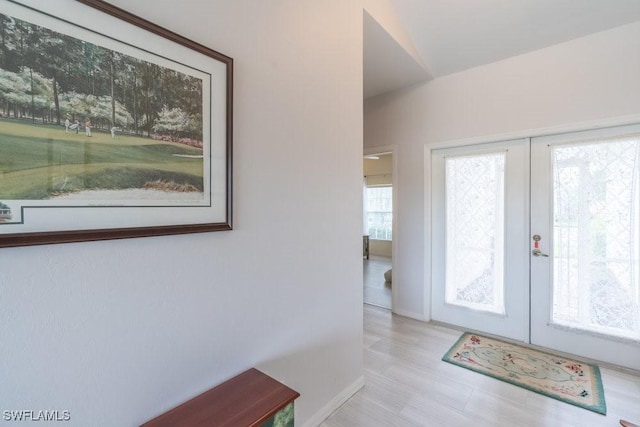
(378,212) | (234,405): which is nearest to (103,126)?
(234,405)

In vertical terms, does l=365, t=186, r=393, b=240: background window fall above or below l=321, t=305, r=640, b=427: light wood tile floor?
above

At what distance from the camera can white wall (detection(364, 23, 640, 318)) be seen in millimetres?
A: 2312

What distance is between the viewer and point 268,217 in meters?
1.46

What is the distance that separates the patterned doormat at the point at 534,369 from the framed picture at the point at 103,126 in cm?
247

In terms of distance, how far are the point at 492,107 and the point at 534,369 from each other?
2.39 meters

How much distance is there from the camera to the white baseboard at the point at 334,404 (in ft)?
5.71

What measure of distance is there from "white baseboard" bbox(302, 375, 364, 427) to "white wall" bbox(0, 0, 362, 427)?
0.04 m

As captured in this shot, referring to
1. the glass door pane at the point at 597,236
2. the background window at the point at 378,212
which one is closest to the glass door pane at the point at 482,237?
the glass door pane at the point at 597,236

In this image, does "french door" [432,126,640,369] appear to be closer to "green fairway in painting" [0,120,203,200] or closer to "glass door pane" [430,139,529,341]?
"glass door pane" [430,139,529,341]

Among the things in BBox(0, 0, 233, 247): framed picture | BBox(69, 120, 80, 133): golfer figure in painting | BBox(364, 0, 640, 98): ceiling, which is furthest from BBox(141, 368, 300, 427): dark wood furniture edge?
BBox(364, 0, 640, 98): ceiling

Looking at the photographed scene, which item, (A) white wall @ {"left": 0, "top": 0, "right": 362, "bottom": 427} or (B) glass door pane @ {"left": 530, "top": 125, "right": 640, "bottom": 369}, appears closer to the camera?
(A) white wall @ {"left": 0, "top": 0, "right": 362, "bottom": 427}

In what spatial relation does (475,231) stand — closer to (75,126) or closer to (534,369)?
(534,369)

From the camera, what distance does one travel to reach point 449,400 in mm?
1969

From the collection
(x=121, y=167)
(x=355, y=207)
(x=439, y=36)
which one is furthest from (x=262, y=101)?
(x=439, y=36)
